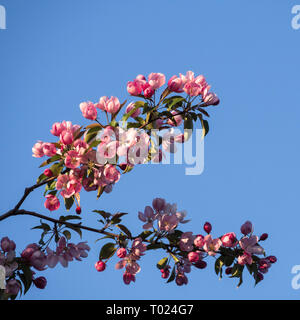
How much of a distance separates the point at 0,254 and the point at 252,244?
5.24ft

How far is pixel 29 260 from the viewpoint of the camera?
311 centimetres

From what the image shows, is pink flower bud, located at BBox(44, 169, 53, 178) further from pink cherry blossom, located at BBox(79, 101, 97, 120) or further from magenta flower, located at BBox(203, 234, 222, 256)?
magenta flower, located at BBox(203, 234, 222, 256)

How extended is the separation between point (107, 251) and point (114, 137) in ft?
2.58

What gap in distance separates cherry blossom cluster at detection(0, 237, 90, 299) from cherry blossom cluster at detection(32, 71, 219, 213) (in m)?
0.29

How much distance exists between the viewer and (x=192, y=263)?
328 centimetres

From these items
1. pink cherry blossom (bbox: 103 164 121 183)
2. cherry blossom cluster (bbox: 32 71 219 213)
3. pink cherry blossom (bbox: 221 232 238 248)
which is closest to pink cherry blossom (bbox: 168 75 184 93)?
cherry blossom cluster (bbox: 32 71 219 213)

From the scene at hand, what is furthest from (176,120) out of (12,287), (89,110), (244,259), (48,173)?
(12,287)

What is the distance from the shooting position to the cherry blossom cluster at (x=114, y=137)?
2.98 m

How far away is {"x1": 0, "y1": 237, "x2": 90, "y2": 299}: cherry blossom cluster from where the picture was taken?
2969 mm

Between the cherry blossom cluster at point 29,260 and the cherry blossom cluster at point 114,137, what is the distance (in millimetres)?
295

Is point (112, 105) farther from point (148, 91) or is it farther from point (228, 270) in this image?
point (228, 270)
